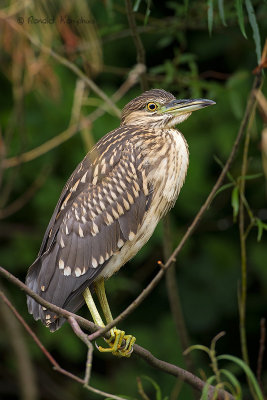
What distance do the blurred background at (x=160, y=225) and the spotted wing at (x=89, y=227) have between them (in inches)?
33.4

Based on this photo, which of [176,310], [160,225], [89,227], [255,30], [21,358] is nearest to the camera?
[255,30]

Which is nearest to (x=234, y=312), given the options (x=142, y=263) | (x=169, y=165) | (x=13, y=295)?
(x=142, y=263)

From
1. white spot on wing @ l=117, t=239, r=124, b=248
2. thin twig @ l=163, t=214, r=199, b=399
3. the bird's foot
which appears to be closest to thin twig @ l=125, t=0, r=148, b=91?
thin twig @ l=163, t=214, r=199, b=399

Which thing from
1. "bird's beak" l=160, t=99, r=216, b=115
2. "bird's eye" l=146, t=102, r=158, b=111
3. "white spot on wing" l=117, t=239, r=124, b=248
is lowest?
"white spot on wing" l=117, t=239, r=124, b=248

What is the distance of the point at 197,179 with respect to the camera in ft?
15.9

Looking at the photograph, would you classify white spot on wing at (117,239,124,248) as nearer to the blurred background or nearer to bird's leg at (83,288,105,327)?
bird's leg at (83,288,105,327)

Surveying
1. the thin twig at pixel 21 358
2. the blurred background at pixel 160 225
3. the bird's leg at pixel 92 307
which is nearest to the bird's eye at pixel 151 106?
the blurred background at pixel 160 225

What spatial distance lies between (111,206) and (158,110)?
491 mm

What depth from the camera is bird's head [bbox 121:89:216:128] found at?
328 centimetres

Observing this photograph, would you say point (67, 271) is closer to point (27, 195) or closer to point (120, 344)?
point (120, 344)

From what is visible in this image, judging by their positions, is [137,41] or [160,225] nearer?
[137,41]

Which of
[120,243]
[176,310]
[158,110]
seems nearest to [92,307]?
[120,243]

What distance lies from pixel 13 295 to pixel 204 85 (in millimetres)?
2097

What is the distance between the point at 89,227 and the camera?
10.8 ft
